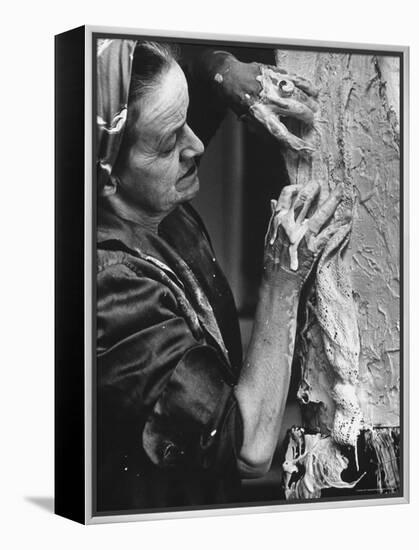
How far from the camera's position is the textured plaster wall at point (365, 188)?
858 centimetres

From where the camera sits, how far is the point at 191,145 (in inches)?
323

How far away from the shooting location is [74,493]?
26.5 feet

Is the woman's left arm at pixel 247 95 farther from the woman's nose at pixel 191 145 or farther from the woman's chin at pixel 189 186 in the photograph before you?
the woman's chin at pixel 189 186

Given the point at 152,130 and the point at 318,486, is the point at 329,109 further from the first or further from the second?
the point at 318,486

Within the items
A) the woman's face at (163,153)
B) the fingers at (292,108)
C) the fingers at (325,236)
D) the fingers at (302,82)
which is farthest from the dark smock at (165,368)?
the fingers at (302,82)

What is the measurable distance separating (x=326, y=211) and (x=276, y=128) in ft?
1.72

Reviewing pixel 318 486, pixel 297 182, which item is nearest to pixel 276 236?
pixel 297 182

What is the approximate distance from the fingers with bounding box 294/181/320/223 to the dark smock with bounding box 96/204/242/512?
1.88ft

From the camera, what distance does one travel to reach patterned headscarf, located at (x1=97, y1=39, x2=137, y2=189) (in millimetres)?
7930

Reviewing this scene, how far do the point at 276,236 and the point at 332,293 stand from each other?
1.51 ft

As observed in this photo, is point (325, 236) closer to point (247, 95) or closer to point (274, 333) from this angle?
point (274, 333)

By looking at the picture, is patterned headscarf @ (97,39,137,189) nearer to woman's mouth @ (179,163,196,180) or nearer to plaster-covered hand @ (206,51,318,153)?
woman's mouth @ (179,163,196,180)

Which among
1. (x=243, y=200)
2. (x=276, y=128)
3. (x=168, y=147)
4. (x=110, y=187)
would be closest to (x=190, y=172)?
(x=168, y=147)

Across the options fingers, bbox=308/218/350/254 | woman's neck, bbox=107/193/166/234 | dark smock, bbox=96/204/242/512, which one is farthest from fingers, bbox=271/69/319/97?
woman's neck, bbox=107/193/166/234
